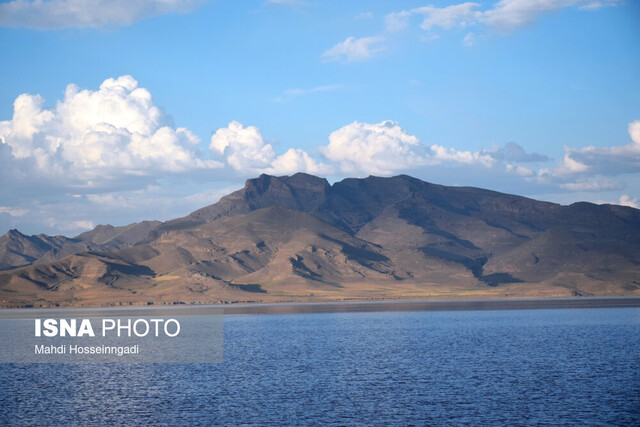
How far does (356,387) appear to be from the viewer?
95.7 meters

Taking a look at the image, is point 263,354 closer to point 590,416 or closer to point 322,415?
point 322,415

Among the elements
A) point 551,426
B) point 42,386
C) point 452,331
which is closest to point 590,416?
point 551,426

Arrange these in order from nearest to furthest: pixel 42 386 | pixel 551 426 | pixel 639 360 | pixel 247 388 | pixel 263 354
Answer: pixel 551 426
pixel 247 388
pixel 42 386
pixel 639 360
pixel 263 354

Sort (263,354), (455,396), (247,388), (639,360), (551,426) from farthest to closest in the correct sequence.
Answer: (263,354)
(639,360)
(247,388)
(455,396)
(551,426)

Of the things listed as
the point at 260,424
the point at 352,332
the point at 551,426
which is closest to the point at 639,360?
the point at 551,426

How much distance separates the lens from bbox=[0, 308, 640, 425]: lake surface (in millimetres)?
76375

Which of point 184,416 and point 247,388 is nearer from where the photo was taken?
point 184,416

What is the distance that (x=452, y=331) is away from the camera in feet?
627

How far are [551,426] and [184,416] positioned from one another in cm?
3881

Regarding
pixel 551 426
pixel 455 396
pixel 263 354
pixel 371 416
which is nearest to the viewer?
pixel 551 426

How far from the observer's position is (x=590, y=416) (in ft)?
239

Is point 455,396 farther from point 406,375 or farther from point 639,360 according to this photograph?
point 639,360

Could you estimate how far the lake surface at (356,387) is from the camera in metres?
76.4

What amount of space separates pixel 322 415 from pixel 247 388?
22.2 m
